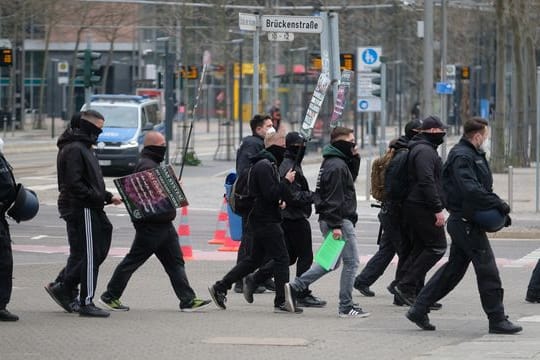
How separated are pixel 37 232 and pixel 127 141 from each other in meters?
14.6

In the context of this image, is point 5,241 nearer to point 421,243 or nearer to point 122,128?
point 421,243

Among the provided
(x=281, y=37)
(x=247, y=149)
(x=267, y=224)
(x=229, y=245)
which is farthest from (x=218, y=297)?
(x=281, y=37)

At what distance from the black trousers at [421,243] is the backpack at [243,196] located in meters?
1.52

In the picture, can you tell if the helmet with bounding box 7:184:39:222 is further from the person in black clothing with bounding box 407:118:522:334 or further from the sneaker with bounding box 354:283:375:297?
the sneaker with bounding box 354:283:375:297

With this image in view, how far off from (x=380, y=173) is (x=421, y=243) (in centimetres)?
125

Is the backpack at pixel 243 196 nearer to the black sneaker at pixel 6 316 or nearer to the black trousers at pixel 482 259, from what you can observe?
the black trousers at pixel 482 259

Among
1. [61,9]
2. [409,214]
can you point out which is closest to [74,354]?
[409,214]

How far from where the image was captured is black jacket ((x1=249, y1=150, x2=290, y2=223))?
1286 cm

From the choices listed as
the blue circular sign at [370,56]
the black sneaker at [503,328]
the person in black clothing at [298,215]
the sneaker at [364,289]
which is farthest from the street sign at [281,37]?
the black sneaker at [503,328]

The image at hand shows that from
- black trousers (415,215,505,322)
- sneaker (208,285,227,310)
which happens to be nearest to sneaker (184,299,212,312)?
sneaker (208,285,227,310)

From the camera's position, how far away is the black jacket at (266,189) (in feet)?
42.2

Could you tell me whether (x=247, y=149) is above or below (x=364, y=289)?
above

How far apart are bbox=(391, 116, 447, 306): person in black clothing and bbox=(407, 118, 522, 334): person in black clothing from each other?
1.20 metres

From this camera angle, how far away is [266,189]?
42.1 ft
